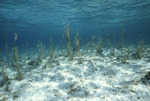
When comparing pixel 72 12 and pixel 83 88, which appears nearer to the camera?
pixel 83 88

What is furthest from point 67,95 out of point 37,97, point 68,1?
point 68,1

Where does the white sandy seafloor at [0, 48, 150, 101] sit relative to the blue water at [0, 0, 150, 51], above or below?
below

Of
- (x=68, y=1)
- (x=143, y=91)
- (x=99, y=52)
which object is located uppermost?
(x=68, y=1)

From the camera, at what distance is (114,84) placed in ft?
13.2

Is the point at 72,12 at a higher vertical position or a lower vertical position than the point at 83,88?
higher

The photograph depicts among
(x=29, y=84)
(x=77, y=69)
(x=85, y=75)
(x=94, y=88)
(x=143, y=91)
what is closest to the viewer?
(x=143, y=91)

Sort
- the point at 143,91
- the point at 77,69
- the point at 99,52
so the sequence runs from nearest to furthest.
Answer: the point at 143,91 < the point at 77,69 < the point at 99,52

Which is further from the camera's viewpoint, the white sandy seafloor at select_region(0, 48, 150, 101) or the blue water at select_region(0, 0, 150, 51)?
the blue water at select_region(0, 0, 150, 51)

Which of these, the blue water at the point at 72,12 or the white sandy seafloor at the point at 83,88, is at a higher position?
the blue water at the point at 72,12

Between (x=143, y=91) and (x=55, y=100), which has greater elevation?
(x=143, y=91)

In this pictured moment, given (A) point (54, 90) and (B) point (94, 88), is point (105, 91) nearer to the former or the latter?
(B) point (94, 88)

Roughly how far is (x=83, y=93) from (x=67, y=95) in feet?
1.87

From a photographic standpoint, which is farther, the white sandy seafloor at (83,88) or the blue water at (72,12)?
the blue water at (72,12)

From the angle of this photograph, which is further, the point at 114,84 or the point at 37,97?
the point at 114,84
